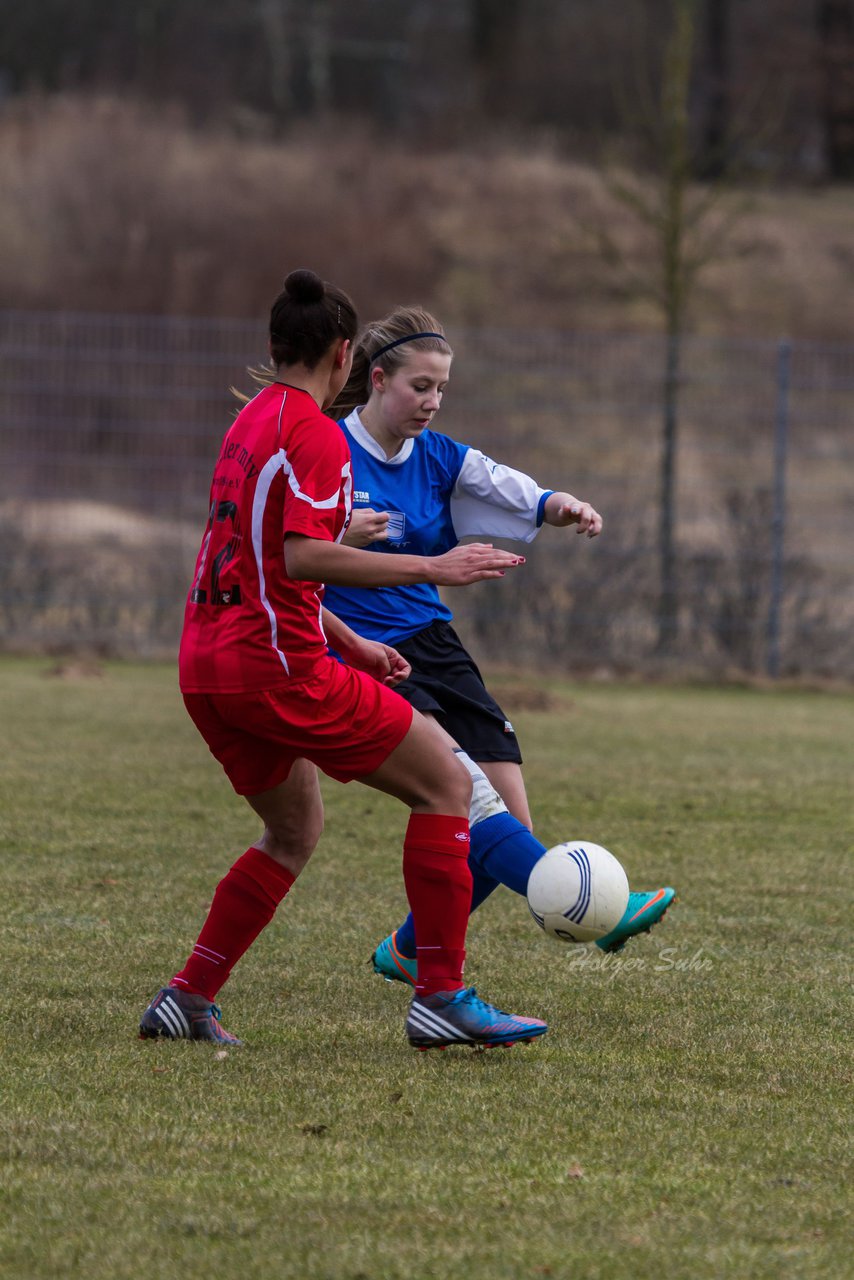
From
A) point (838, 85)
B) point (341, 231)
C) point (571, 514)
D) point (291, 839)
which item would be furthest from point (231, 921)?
point (838, 85)

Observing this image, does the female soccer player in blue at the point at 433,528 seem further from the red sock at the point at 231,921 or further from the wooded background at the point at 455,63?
the wooded background at the point at 455,63

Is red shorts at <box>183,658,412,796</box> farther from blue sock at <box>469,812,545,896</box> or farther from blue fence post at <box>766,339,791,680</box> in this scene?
blue fence post at <box>766,339,791,680</box>

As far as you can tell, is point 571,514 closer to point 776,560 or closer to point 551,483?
point 776,560

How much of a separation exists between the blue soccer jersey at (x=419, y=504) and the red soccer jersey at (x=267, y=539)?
735 millimetres

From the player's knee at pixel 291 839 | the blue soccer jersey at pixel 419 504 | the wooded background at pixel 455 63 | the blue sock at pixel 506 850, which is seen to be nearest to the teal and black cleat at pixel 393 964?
the blue sock at pixel 506 850

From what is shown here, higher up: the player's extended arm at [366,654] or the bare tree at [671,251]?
the bare tree at [671,251]

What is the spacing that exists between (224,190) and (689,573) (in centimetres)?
1793

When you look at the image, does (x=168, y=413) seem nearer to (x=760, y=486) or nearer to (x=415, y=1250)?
(x=760, y=486)

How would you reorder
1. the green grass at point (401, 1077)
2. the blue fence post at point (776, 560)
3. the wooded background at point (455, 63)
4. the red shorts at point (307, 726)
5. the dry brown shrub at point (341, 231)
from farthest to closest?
1. the wooded background at point (455, 63)
2. the dry brown shrub at point (341, 231)
3. the blue fence post at point (776, 560)
4. the red shorts at point (307, 726)
5. the green grass at point (401, 1077)

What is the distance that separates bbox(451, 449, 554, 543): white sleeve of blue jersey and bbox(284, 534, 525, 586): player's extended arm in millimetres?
812

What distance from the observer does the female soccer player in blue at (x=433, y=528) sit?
426 centimetres

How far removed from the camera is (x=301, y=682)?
142 inches

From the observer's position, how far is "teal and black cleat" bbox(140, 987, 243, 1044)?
3859mm

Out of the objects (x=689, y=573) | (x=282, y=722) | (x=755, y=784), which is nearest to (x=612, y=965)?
(x=282, y=722)
